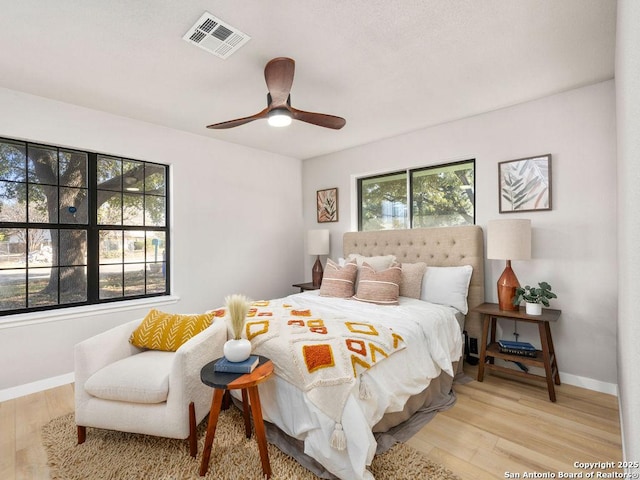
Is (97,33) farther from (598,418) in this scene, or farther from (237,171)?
(598,418)

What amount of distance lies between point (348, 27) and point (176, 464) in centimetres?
274

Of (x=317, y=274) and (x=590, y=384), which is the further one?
(x=317, y=274)

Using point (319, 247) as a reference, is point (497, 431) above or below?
below

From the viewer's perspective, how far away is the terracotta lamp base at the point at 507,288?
2.84 meters

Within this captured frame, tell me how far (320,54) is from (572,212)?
248cm

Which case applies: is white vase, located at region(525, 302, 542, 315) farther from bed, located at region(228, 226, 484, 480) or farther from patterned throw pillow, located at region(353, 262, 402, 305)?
patterned throw pillow, located at region(353, 262, 402, 305)

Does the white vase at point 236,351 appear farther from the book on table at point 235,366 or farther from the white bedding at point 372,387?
the white bedding at point 372,387

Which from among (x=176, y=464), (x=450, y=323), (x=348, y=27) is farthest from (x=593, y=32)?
(x=176, y=464)

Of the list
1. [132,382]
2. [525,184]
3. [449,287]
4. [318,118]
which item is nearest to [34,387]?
[132,382]

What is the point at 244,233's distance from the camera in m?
4.30

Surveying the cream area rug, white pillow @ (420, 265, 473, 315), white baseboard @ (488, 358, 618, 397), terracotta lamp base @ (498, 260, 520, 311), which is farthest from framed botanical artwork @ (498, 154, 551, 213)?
the cream area rug

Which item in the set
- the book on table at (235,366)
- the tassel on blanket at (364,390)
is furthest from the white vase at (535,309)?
the book on table at (235,366)

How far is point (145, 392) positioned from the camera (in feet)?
6.05

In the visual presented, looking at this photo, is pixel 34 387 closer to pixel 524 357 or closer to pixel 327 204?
pixel 327 204
